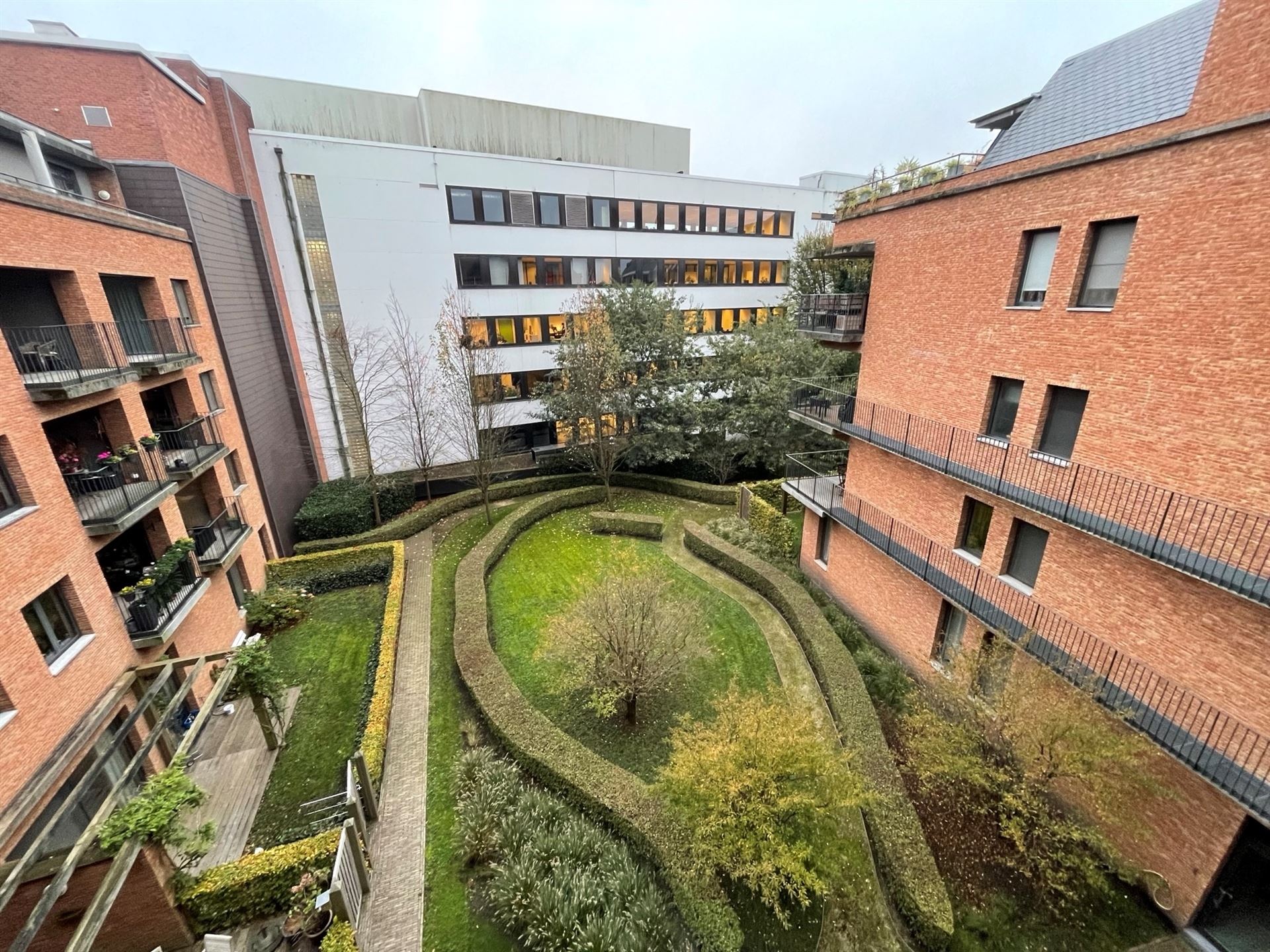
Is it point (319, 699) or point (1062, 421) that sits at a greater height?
point (1062, 421)

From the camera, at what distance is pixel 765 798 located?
8195mm

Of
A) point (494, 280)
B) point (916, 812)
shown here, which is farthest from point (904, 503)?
point (494, 280)

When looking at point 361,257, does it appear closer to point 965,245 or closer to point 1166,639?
point 965,245

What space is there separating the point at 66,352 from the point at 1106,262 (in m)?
20.2

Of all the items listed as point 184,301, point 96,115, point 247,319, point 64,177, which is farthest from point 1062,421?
point 96,115

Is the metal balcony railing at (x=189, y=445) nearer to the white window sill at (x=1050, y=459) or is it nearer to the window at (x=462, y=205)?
the window at (x=462, y=205)

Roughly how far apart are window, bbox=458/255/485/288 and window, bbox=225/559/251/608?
15632mm

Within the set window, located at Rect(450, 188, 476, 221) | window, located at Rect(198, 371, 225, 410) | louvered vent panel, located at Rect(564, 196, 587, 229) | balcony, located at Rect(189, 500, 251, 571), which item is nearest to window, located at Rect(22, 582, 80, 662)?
balcony, located at Rect(189, 500, 251, 571)

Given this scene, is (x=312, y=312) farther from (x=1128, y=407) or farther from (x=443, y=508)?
(x=1128, y=407)

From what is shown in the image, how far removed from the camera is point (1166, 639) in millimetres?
8461

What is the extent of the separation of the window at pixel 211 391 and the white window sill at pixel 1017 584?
22.7 m

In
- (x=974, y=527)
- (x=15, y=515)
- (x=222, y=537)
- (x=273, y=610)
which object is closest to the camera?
(x=15, y=515)

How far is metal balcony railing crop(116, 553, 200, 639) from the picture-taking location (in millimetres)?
10398

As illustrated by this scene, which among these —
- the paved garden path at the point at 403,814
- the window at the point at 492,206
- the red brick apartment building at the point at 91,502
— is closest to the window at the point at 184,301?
the red brick apartment building at the point at 91,502
